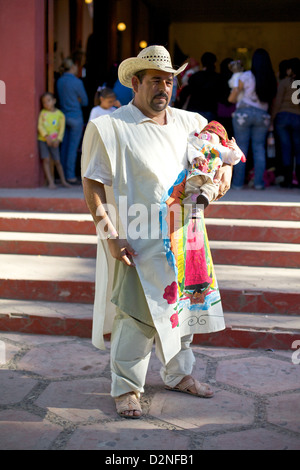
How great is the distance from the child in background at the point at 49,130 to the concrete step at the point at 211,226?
1531mm

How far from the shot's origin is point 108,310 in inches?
137

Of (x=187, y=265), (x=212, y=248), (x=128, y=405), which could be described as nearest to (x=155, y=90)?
(x=187, y=265)

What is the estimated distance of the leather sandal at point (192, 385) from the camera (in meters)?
3.56

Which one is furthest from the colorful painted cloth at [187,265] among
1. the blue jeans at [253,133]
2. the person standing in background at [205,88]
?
the person standing in background at [205,88]

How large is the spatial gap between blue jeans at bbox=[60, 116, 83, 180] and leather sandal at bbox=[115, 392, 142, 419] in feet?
18.1

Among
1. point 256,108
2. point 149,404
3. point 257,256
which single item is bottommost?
point 149,404

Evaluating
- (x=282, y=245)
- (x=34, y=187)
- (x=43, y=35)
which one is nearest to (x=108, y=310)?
(x=282, y=245)

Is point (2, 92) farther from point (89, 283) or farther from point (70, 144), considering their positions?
point (89, 283)

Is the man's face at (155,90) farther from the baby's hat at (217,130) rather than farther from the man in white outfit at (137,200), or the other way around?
the baby's hat at (217,130)

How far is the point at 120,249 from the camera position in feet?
10.4

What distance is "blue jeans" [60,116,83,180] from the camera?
27.6 feet

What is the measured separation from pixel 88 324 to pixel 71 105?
449 centimetres

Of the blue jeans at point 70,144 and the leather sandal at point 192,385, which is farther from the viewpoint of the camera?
the blue jeans at point 70,144

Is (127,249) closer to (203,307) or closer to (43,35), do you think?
(203,307)
